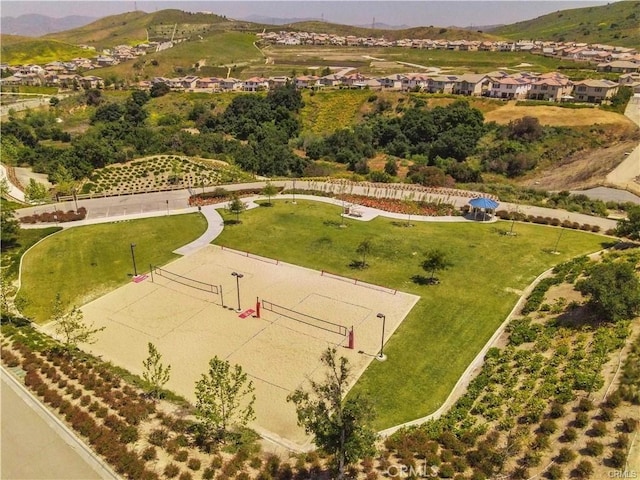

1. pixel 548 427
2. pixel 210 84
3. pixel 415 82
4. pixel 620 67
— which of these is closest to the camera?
pixel 548 427

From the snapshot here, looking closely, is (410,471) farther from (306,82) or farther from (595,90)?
(306,82)

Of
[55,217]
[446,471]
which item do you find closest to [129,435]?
[446,471]

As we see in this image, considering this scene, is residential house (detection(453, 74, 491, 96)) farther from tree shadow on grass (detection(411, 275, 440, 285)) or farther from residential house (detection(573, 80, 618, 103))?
tree shadow on grass (detection(411, 275, 440, 285))

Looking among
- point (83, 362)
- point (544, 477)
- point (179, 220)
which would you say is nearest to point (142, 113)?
point (179, 220)

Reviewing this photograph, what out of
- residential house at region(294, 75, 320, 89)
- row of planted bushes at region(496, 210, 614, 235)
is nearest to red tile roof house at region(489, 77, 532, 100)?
residential house at region(294, 75, 320, 89)

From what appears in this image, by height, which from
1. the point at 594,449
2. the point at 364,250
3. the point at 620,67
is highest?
the point at 620,67

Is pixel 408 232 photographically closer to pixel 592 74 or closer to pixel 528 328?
pixel 528 328

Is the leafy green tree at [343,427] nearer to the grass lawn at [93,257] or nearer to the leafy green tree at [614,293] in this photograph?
the leafy green tree at [614,293]

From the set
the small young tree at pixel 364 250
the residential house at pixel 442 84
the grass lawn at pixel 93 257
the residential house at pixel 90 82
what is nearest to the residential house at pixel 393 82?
the residential house at pixel 442 84
